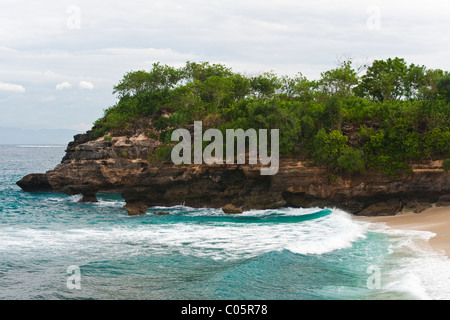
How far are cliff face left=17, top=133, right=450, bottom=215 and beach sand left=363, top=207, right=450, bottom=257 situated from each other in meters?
0.98

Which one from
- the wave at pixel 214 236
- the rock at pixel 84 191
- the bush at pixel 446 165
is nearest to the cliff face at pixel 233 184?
the rock at pixel 84 191

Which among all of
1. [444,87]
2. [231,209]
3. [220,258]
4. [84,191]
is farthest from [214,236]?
[444,87]

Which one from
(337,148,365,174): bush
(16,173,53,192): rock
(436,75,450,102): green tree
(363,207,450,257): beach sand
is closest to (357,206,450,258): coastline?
(363,207,450,257): beach sand

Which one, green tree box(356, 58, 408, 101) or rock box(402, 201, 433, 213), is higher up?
green tree box(356, 58, 408, 101)

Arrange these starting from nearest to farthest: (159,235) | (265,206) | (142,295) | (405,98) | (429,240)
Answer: (142,295), (429,240), (159,235), (265,206), (405,98)

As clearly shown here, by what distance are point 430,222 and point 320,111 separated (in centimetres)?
1161

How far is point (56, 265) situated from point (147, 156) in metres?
21.6

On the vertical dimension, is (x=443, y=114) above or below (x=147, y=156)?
above

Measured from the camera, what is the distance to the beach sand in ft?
70.5

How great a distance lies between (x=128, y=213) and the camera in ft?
108

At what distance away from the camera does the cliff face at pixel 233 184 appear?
1177 inches

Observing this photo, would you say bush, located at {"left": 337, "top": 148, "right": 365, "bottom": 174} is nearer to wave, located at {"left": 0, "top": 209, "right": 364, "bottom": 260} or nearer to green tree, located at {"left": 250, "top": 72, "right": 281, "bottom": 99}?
wave, located at {"left": 0, "top": 209, "right": 364, "bottom": 260}

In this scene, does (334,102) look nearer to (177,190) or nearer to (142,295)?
(177,190)
